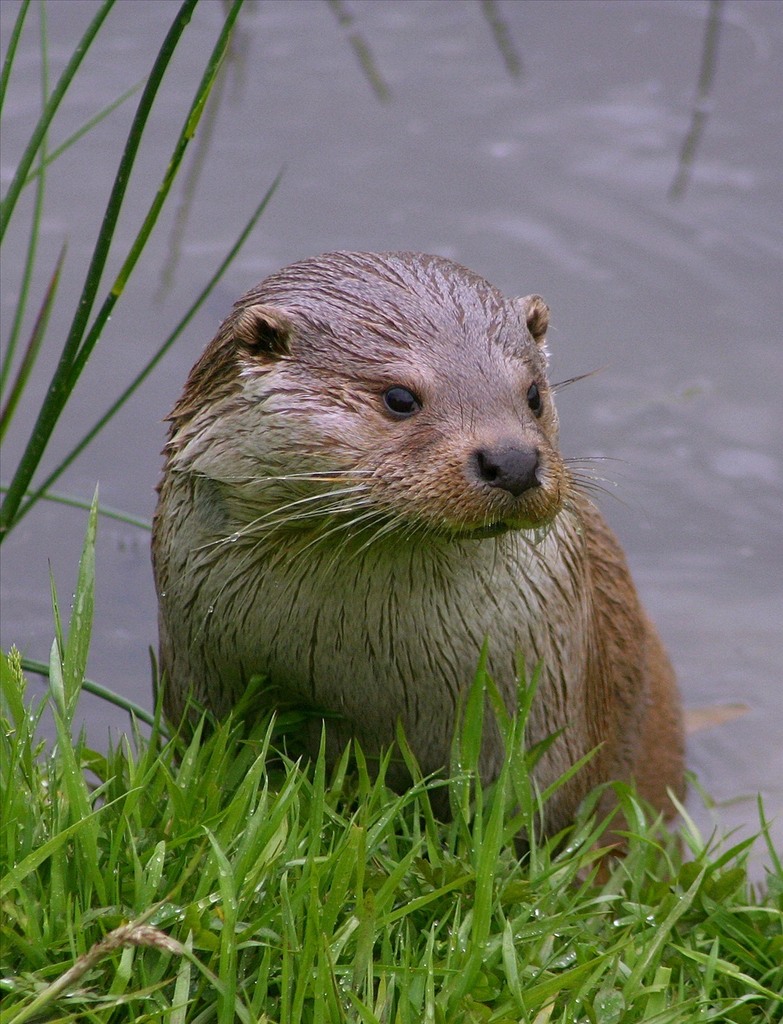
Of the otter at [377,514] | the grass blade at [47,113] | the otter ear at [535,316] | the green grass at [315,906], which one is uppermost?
the grass blade at [47,113]

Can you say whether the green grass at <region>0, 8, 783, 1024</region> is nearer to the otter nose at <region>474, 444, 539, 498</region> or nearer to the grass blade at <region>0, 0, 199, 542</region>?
the grass blade at <region>0, 0, 199, 542</region>

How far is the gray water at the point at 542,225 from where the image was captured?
537cm

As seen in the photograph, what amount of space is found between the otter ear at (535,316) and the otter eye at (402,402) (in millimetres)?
381

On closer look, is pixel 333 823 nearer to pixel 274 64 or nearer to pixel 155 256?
pixel 155 256

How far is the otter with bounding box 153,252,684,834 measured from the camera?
2.55 meters

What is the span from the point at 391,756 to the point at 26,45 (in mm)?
4257

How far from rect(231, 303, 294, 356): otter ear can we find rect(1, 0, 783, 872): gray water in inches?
89.5

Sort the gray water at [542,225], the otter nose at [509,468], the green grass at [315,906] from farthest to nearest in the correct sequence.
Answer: the gray water at [542,225]
the otter nose at [509,468]
the green grass at [315,906]

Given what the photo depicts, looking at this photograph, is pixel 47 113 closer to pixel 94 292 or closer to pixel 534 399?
pixel 94 292

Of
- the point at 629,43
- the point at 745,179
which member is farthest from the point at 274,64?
the point at 745,179

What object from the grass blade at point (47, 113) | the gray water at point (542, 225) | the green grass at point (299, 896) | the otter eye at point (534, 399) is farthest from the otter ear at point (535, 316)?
the gray water at point (542, 225)

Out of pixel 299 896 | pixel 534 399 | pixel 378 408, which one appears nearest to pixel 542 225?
pixel 534 399

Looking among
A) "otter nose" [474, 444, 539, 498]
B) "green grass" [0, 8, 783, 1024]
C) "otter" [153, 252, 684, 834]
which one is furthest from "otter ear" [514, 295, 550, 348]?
"green grass" [0, 8, 783, 1024]

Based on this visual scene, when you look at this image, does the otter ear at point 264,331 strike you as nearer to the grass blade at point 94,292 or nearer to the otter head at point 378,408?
the otter head at point 378,408
